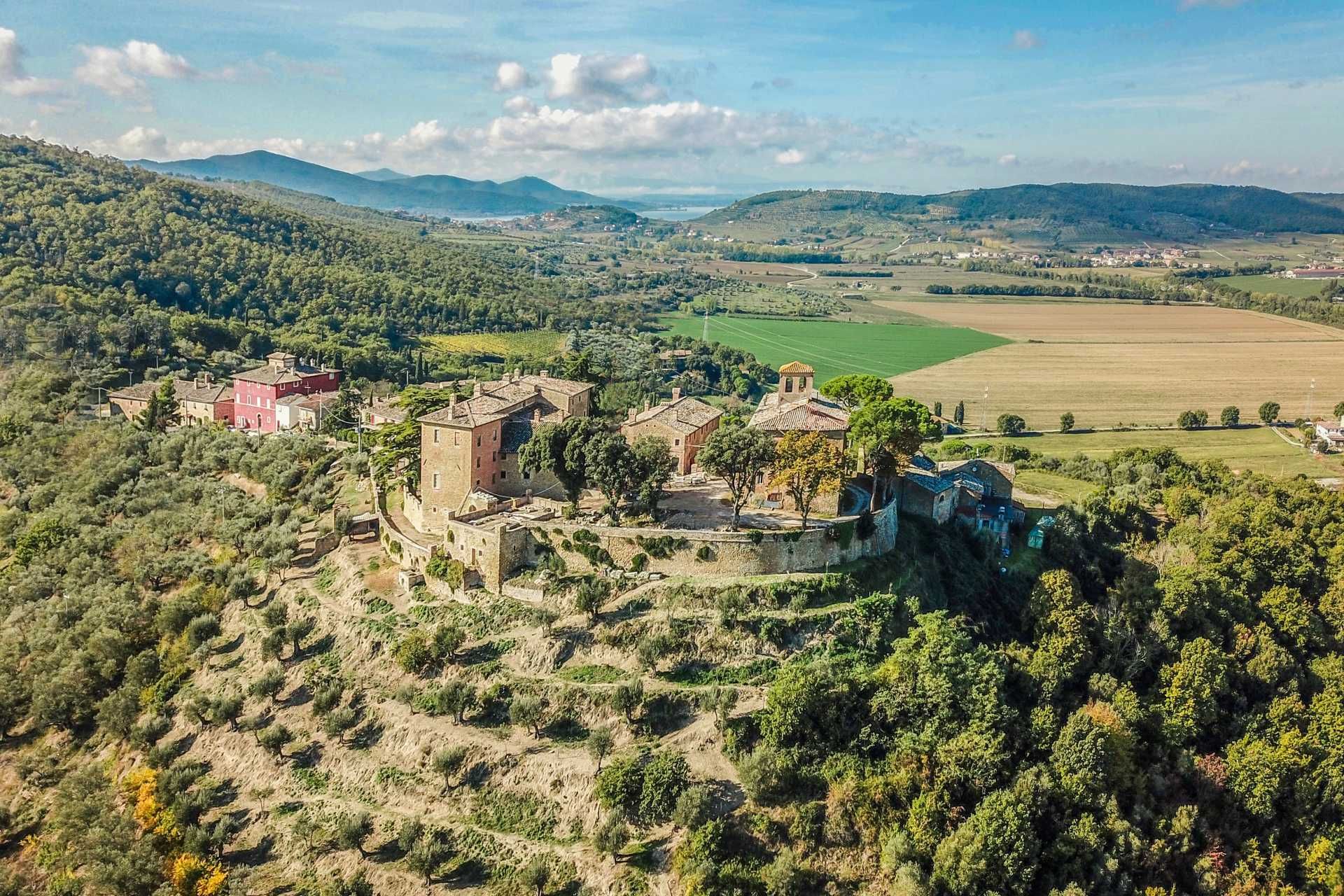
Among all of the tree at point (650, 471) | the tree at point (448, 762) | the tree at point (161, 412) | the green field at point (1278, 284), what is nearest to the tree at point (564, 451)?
the tree at point (650, 471)

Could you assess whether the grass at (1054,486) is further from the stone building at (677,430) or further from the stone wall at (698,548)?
the stone wall at (698,548)

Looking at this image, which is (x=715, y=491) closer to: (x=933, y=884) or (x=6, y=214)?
(x=933, y=884)

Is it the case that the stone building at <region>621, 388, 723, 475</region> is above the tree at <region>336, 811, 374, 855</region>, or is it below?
above

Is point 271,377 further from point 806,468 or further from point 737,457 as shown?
point 806,468

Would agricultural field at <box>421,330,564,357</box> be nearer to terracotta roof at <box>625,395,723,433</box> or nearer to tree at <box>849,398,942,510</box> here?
terracotta roof at <box>625,395,723,433</box>

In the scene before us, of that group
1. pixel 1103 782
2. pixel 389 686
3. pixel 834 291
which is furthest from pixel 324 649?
pixel 834 291

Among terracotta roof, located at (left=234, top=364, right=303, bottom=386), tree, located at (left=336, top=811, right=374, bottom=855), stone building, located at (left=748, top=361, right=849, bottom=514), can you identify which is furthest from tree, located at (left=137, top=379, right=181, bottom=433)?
stone building, located at (left=748, top=361, right=849, bottom=514)
